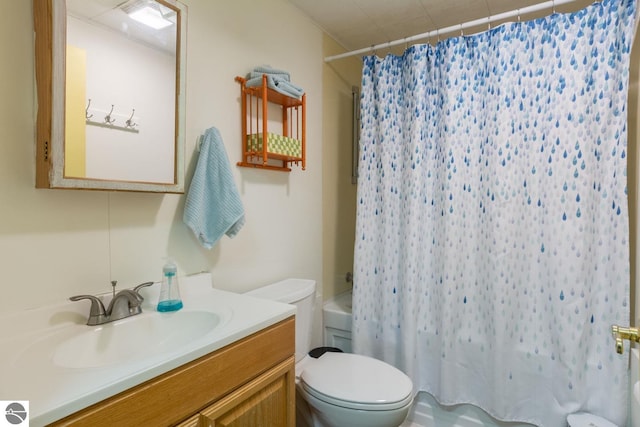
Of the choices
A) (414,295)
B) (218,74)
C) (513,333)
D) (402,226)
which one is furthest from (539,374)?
(218,74)

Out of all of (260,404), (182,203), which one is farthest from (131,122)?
(260,404)

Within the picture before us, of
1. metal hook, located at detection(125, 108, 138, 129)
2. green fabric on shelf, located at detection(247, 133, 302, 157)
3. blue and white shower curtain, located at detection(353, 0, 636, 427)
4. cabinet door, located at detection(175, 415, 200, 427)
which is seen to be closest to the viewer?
cabinet door, located at detection(175, 415, 200, 427)

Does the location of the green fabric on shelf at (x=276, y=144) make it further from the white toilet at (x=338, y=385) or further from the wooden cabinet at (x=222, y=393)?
the wooden cabinet at (x=222, y=393)

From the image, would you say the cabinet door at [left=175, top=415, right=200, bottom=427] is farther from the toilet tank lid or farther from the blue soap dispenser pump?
the toilet tank lid

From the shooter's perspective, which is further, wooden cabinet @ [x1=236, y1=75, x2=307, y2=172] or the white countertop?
wooden cabinet @ [x1=236, y1=75, x2=307, y2=172]

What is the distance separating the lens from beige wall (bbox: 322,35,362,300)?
2219mm

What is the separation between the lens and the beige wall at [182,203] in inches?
36.2

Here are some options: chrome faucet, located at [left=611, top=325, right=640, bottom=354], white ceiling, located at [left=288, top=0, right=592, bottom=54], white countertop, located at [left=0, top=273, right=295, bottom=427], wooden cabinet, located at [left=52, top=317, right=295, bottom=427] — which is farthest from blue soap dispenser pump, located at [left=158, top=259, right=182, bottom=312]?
white ceiling, located at [left=288, top=0, right=592, bottom=54]

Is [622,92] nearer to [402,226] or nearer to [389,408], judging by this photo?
[402,226]

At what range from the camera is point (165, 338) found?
109 centimetres

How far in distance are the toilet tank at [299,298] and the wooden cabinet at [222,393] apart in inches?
15.2

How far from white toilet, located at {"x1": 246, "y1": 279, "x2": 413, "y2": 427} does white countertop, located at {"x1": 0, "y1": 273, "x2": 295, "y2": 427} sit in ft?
1.36

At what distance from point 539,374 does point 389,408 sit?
79cm

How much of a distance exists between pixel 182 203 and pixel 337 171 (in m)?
1.23
